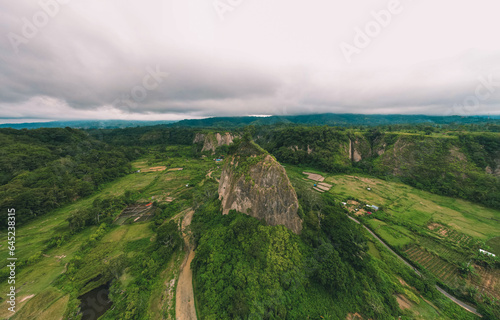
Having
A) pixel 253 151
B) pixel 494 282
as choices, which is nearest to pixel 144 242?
pixel 253 151

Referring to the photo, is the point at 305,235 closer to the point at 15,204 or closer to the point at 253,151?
the point at 253,151

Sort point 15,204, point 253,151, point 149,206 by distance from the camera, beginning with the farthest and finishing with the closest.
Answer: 1. point 149,206
2. point 15,204
3. point 253,151

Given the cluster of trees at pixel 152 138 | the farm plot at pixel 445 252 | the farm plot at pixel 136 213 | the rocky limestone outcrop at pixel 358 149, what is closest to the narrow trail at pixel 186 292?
the farm plot at pixel 136 213

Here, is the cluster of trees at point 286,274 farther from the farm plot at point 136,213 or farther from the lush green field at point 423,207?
the lush green field at point 423,207

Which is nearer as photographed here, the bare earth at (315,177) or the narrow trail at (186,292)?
the narrow trail at (186,292)

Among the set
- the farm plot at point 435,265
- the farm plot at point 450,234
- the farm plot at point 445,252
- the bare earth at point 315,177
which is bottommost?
the farm plot at point 435,265
